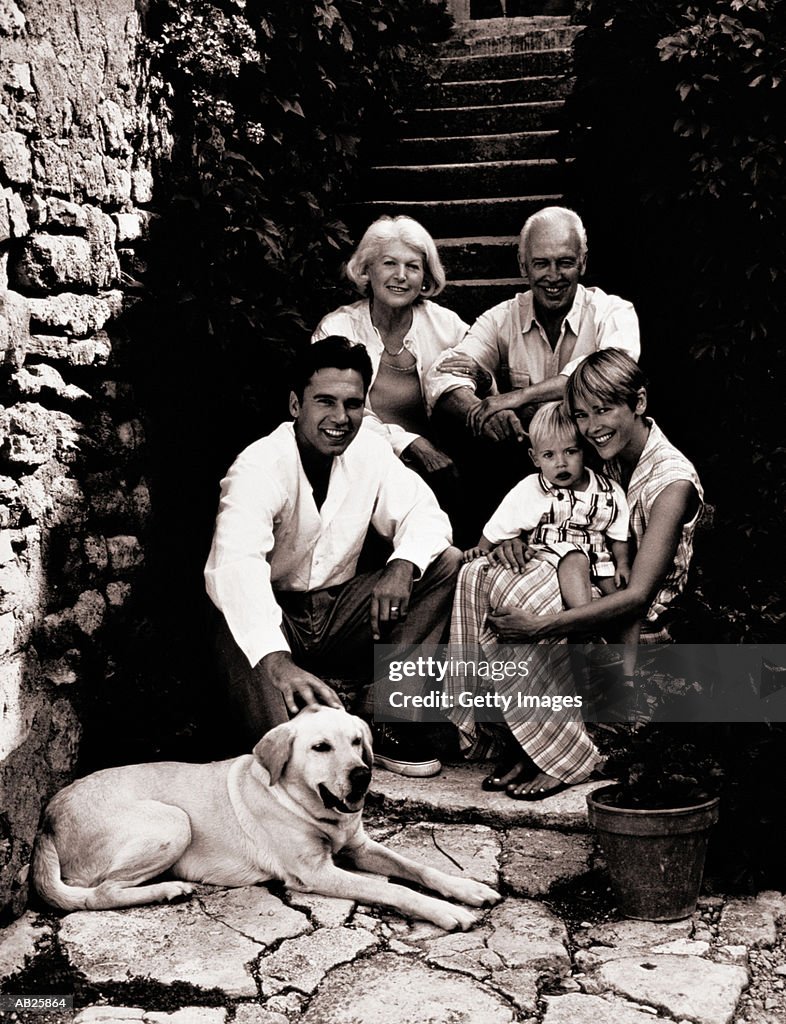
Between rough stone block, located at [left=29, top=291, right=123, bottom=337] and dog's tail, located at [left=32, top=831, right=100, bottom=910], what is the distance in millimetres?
1632

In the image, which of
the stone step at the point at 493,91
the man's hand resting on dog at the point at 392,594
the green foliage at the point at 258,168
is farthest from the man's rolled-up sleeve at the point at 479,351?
the stone step at the point at 493,91

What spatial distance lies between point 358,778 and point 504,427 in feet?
6.23

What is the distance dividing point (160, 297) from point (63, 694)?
1575 mm

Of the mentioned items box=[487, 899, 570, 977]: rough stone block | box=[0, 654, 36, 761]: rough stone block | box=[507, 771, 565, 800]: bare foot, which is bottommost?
box=[487, 899, 570, 977]: rough stone block

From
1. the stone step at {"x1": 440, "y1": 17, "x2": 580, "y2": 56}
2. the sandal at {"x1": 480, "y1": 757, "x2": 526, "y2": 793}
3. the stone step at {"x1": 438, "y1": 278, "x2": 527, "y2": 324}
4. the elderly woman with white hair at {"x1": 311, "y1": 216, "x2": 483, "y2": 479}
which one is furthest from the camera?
the stone step at {"x1": 440, "y1": 17, "x2": 580, "y2": 56}

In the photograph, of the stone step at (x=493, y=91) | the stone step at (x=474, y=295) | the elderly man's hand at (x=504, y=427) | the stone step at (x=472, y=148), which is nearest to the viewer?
the elderly man's hand at (x=504, y=427)

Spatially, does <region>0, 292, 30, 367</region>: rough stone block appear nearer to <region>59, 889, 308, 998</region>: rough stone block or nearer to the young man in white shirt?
the young man in white shirt

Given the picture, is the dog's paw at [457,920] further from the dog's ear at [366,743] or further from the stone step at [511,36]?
the stone step at [511,36]

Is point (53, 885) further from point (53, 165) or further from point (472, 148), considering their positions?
point (472, 148)

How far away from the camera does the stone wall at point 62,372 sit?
3.61 meters

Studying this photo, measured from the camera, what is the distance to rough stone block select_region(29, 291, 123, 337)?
3.82 m

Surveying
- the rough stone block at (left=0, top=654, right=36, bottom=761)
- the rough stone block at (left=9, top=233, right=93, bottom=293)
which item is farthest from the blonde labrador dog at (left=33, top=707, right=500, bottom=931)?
the rough stone block at (left=9, top=233, right=93, bottom=293)

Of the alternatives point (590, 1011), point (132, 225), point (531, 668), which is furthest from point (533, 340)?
point (590, 1011)

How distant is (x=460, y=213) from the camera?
7203 millimetres
